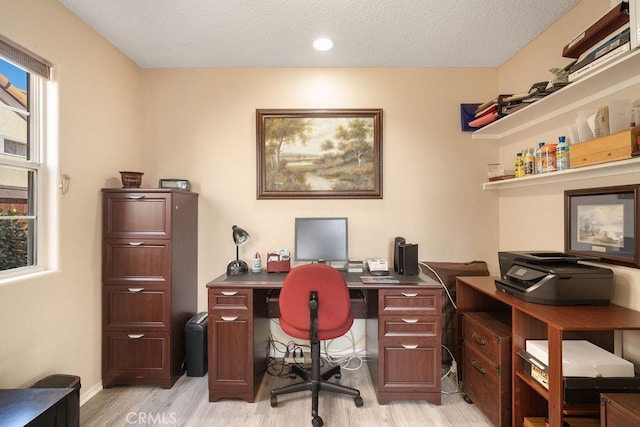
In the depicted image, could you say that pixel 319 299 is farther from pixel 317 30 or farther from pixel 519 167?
pixel 317 30

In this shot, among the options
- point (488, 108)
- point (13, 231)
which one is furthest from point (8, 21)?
point (488, 108)

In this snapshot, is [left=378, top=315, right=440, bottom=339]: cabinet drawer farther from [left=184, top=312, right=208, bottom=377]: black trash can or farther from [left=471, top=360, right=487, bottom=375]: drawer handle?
[left=184, top=312, right=208, bottom=377]: black trash can

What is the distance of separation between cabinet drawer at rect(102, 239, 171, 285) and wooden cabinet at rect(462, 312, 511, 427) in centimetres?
227

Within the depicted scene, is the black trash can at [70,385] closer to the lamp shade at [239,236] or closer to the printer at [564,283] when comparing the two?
the lamp shade at [239,236]

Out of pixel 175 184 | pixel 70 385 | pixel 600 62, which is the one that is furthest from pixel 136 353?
pixel 600 62

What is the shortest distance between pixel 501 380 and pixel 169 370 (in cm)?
231

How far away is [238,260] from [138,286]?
0.77m

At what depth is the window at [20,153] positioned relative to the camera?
5.51ft

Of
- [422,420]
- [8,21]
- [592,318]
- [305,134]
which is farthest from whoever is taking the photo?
[305,134]

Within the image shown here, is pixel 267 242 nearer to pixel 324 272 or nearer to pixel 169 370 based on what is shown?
pixel 324 272

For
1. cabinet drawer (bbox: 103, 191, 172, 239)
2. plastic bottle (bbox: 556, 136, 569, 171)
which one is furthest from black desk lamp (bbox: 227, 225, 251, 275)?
plastic bottle (bbox: 556, 136, 569, 171)

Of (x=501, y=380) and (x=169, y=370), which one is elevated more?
(x=501, y=380)

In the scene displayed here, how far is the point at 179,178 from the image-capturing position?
2.73m

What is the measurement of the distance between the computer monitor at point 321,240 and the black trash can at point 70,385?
161cm
